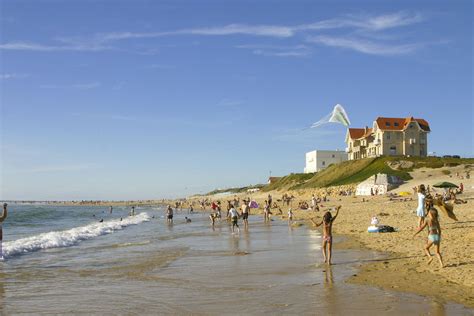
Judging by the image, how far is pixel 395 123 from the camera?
8069cm

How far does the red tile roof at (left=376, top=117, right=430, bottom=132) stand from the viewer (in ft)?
263

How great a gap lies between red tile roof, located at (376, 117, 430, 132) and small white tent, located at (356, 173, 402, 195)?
88.9 ft

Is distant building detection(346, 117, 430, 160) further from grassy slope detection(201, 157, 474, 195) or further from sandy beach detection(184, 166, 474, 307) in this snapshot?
sandy beach detection(184, 166, 474, 307)

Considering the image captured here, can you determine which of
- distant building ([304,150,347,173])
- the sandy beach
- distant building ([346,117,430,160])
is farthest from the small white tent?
distant building ([304,150,347,173])

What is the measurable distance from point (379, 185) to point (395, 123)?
31.5 metres

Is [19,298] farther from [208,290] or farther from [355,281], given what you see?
[355,281]

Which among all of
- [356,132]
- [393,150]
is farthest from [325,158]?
[393,150]

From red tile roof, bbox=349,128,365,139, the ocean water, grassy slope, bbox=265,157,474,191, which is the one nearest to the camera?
the ocean water

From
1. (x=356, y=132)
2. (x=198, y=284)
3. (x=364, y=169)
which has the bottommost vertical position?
(x=198, y=284)

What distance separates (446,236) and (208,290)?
33.0ft

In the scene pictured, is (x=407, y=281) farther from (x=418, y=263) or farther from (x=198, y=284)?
(x=198, y=284)

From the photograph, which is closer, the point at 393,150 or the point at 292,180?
the point at 393,150

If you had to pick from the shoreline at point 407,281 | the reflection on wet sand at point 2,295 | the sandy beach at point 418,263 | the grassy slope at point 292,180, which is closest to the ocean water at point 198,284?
the reflection on wet sand at point 2,295

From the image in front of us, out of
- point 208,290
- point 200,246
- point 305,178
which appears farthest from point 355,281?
point 305,178
